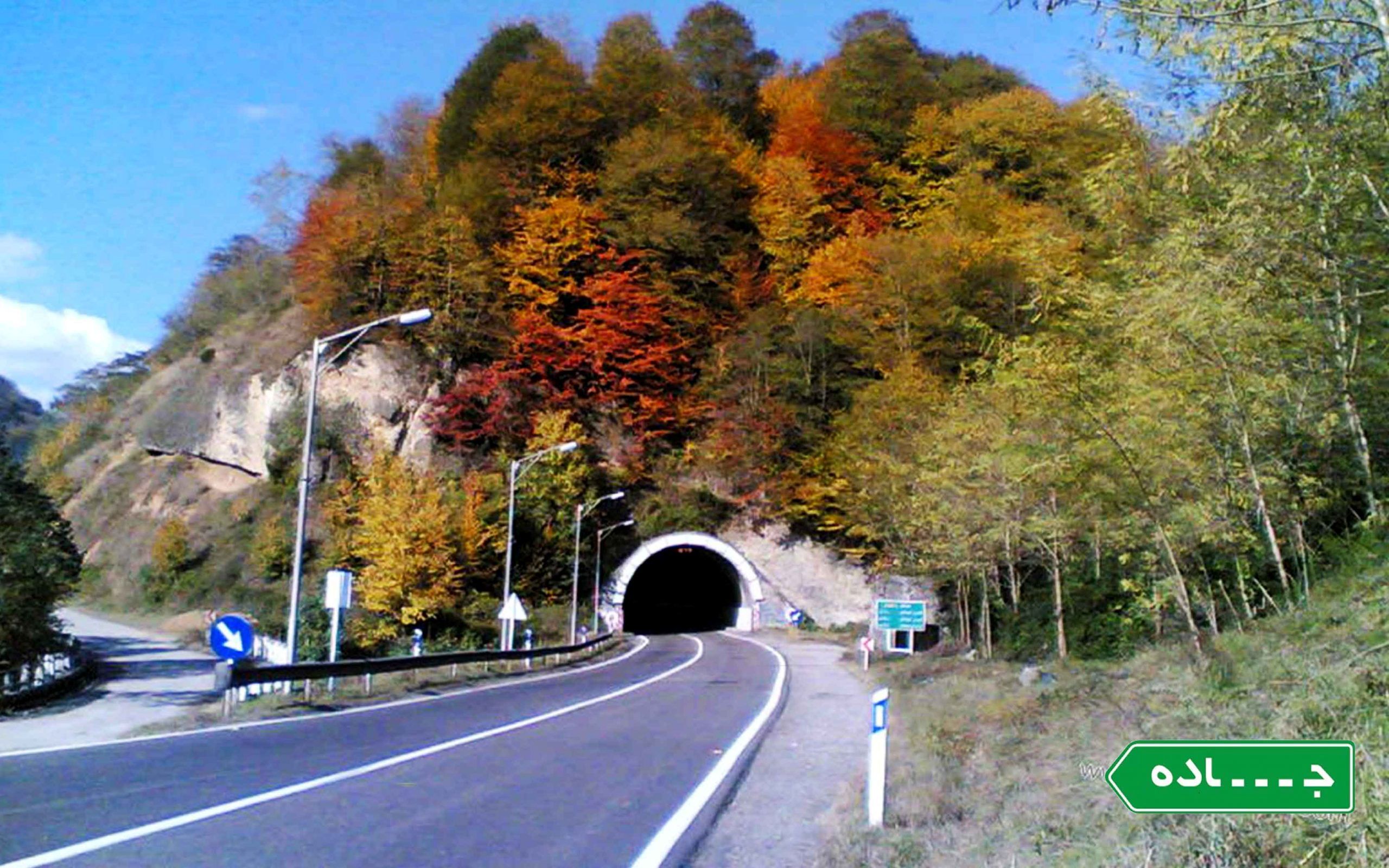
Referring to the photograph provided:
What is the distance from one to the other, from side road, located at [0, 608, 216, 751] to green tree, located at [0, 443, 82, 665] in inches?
59.4

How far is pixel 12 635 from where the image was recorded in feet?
76.8

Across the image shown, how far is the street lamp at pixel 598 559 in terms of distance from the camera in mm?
54406

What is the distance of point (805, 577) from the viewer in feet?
197

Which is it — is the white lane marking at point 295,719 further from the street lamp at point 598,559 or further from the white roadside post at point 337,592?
the street lamp at point 598,559

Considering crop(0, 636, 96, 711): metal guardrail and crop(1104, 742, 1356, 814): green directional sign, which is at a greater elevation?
crop(1104, 742, 1356, 814): green directional sign

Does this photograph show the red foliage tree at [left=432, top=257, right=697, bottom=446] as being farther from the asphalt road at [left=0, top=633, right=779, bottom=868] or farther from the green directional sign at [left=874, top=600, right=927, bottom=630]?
the asphalt road at [left=0, top=633, right=779, bottom=868]

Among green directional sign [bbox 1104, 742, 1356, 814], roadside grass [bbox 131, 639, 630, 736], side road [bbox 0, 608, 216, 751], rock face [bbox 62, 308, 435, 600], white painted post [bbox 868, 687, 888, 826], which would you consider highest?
rock face [bbox 62, 308, 435, 600]

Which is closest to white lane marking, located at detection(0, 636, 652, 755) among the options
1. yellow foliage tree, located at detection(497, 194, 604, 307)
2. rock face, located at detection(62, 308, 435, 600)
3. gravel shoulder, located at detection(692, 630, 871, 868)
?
gravel shoulder, located at detection(692, 630, 871, 868)

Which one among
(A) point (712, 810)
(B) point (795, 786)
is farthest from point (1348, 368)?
(A) point (712, 810)

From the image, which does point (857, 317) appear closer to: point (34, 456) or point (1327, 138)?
point (1327, 138)

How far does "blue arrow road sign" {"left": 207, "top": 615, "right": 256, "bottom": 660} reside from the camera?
16484mm

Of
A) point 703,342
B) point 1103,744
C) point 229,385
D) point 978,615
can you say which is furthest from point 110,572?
point 1103,744

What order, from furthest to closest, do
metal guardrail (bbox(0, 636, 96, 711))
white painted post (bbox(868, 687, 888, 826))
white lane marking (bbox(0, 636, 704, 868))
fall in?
1. metal guardrail (bbox(0, 636, 96, 711))
2. white painted post (bbox(868, 687, 888, 826))
3. white lane marking (bbox(0, 636, 704, 868))

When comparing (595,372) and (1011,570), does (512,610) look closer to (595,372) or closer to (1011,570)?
(1011,570)
